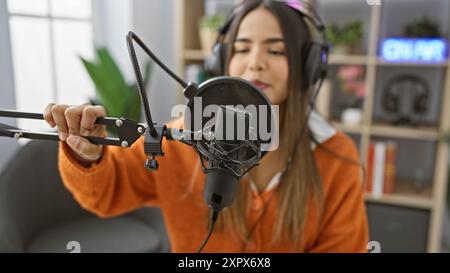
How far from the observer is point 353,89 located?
1.94 metres

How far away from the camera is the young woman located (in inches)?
25.5

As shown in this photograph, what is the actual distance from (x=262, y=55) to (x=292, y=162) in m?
0.28

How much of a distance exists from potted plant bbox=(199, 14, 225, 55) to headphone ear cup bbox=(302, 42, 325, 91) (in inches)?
48.1

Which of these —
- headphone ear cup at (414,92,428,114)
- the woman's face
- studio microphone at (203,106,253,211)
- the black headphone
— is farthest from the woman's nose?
headphone ear cup at (414,92,428,114)

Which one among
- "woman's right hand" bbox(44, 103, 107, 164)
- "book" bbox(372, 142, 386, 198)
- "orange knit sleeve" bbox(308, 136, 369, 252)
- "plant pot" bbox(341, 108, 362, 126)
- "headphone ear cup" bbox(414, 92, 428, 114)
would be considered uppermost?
"woman's right hand" bbox(44, 103, 107, 164)

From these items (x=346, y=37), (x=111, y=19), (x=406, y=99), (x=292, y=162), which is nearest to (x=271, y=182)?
(x=292, y=162)

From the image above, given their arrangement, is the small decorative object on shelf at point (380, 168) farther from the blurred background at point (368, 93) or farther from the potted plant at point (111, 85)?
the potted plant at point (111, 85)

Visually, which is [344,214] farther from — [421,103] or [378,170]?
[421,103]

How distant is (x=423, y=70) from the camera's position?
1965mm

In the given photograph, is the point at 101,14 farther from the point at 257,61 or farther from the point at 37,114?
the point at 37,114

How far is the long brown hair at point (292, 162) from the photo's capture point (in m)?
0.69

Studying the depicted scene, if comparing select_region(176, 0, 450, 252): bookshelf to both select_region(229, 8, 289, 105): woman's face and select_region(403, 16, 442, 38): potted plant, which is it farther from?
select_region(229, 8, 289, 105): woman's face

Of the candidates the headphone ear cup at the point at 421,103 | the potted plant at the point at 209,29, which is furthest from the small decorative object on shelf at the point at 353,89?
the potted plant at the point at 209,29

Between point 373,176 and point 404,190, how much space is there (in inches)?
7.7
